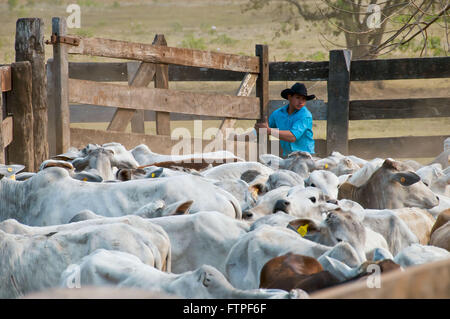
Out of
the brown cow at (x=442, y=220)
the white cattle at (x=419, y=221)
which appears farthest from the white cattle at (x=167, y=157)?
the brown cow at (x=442, y=220)

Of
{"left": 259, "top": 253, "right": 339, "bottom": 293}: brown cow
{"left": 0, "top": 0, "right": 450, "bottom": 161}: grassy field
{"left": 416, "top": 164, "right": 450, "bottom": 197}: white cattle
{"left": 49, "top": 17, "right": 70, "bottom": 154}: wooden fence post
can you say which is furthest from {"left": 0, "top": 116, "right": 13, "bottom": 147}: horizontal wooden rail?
{"left": 0, "top": 0, "right": 450, "bottom": 161}: grassy field

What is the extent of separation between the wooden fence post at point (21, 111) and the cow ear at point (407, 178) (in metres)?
3.28

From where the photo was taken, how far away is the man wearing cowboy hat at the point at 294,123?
315 inches

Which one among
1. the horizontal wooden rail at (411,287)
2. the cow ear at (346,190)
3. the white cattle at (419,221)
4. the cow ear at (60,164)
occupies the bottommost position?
the white cattle at (419,221)

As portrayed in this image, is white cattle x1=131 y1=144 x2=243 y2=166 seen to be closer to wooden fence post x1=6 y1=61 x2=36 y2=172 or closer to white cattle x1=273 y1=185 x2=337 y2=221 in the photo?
wooden fence post x1=6 y1=61 x2=36 y2=172

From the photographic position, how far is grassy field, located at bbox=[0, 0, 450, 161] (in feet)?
65.0

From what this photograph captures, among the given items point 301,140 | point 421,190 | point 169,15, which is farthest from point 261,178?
point 169,15

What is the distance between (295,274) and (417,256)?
725 mm

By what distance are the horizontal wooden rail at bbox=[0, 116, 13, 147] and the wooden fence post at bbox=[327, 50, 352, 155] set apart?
4082 millimetres

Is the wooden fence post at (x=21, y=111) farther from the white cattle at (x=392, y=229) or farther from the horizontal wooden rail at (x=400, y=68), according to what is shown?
the horizontal wooden rail at (x=400, y=68)

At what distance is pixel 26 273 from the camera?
11.5 feet

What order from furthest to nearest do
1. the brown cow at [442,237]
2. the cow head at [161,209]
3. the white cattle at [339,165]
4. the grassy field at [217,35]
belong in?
the grassy field at [217,35] → the white cattle at [339,165] → the cow head at [161,209] → the brown cow at [442,237]

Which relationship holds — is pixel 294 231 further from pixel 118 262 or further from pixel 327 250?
pixel 118 262
